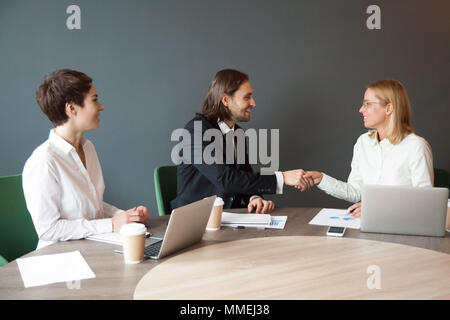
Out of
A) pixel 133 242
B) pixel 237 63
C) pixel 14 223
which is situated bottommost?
pixel 14 223

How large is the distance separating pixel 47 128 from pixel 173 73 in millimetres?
1114

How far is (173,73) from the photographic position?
3.10 metres

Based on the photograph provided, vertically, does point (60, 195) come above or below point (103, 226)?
above

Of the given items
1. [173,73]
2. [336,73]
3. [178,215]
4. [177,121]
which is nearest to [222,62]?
[173,73]

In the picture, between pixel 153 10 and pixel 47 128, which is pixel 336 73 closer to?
pixel 153 10

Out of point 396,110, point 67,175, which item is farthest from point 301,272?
point 396,110

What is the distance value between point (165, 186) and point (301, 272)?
144 cm

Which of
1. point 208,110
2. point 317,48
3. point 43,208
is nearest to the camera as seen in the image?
point 43,208

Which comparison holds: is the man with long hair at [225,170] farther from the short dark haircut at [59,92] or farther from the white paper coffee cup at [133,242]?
the white paper coffee cup at [133,242]

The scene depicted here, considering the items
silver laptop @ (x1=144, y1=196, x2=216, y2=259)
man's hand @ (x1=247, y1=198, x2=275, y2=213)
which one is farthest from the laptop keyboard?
man's hand @ (x1=247, y1=198, x2=275, y2=213)

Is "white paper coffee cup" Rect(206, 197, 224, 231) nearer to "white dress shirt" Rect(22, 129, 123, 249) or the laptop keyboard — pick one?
the laptop keyboard

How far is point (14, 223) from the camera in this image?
185 cm

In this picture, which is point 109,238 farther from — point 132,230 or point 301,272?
point 301,272

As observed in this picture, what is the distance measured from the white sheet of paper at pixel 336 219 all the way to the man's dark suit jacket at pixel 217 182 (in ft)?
1.52
